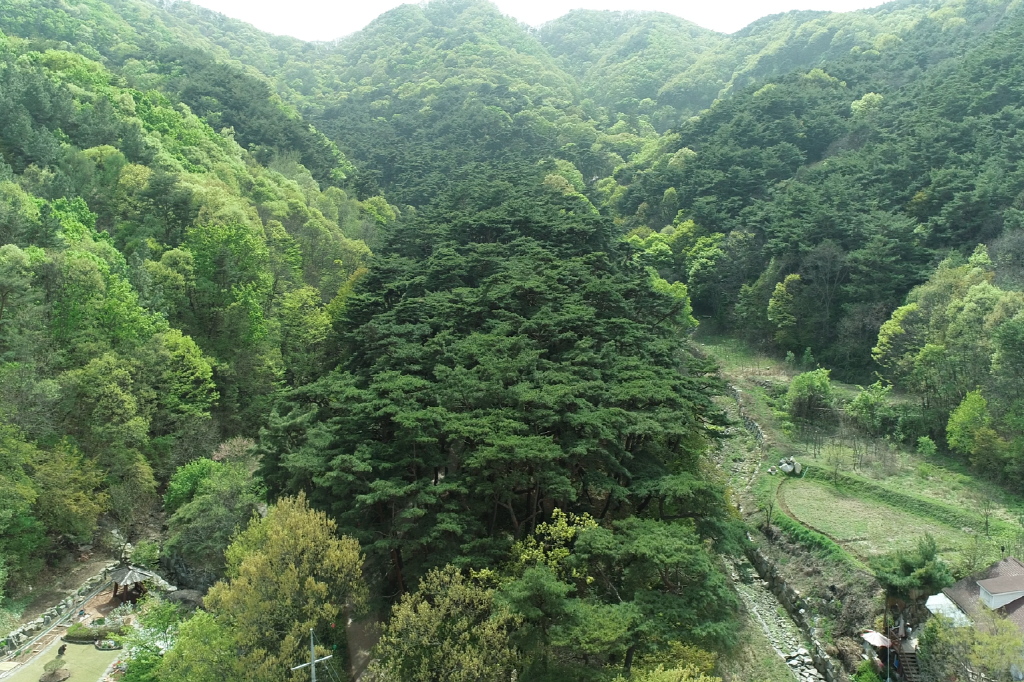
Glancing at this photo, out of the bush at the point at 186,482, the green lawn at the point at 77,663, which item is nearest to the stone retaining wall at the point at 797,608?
the green lawn at the point at 77,663

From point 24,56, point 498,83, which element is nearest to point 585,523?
point 24,56

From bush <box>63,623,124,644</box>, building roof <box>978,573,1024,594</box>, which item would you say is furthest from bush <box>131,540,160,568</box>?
building roof <box>978,573,1024,594</box>

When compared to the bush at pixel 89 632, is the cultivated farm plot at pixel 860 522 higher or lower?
higher

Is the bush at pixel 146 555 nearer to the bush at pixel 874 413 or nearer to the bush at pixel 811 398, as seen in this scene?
the bush at pixel 811 398

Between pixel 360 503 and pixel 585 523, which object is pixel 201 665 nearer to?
pixel 360 503

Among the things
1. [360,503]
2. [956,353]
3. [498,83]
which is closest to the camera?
[360,503]

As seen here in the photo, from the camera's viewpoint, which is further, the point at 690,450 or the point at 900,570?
the point at 690,450

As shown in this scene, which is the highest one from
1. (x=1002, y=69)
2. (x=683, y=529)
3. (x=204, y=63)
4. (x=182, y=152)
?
(x=1002, y=69)

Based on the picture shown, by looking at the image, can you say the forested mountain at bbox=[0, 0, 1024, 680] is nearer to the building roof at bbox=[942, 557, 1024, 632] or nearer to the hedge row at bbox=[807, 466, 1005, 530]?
the hedge row at bbox=[807, 466, 1005, 530]
